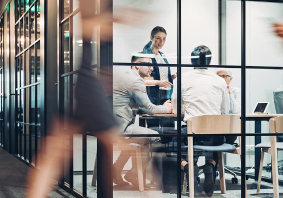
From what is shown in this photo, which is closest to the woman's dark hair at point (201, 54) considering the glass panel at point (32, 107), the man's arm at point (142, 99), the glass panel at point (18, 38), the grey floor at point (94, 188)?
the man's arm at point (142, 99)

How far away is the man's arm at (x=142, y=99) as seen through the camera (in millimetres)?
3061

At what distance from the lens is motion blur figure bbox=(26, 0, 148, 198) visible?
309 cm

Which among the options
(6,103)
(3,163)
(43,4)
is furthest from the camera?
(6,103)

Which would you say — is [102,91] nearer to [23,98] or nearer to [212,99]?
[212,99]

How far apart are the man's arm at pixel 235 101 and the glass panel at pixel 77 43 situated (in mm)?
1437

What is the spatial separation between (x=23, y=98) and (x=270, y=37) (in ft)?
13.8

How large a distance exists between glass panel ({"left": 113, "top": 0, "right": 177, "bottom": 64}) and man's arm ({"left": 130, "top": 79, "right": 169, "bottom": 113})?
8.4 inches

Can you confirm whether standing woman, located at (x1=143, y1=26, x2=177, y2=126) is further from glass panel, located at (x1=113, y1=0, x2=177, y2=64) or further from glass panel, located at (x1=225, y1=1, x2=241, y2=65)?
glass panel, located at (x1=225, y1=1, x2=241, y2=65)

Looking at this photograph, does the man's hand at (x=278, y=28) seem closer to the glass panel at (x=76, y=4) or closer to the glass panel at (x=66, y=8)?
the glass panel at (x=76, y=4)

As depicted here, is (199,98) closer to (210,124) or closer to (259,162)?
(210,124)

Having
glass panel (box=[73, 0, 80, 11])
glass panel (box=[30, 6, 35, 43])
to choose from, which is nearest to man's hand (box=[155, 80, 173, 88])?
glass panel (box=[73, 0, 80, 11])

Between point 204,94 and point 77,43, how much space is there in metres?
1.34

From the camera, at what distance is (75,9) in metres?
3.67

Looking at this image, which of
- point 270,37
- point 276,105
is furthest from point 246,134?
point 270,37
